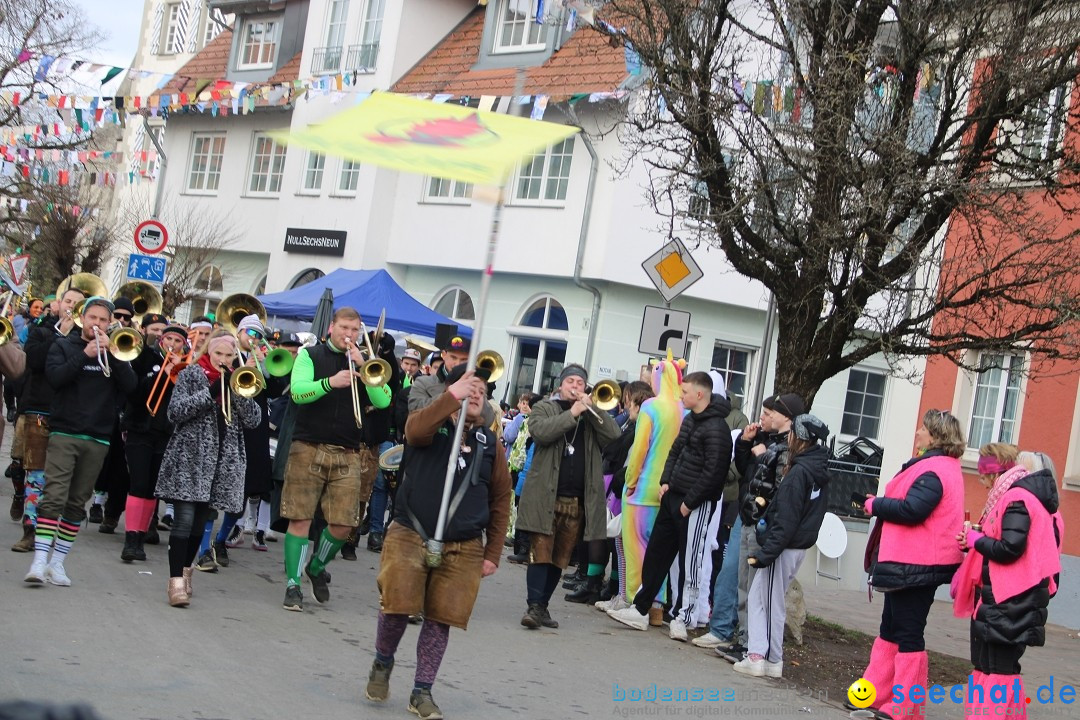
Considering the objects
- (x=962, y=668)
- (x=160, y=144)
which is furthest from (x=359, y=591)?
(x=160, y=144)

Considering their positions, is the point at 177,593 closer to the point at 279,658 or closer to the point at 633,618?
the point at 279,658

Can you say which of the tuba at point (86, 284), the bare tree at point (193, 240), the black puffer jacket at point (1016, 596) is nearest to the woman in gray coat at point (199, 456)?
the tuba at point (86, 284)

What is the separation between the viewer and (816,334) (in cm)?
1104

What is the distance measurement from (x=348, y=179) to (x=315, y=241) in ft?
5.14

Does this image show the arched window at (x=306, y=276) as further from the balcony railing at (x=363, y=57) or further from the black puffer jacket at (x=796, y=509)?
the black puffer jacket at (x=796, y=509)

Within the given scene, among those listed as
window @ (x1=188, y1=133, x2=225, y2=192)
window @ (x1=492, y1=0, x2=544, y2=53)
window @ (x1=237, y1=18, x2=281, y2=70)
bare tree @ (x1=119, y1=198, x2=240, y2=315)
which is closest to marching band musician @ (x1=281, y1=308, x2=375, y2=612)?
window @ (x1=492, y1=0, x2=544, y2=53)

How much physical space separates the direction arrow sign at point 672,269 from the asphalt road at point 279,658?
12.9 ft

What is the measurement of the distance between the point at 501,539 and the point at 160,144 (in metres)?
31.0

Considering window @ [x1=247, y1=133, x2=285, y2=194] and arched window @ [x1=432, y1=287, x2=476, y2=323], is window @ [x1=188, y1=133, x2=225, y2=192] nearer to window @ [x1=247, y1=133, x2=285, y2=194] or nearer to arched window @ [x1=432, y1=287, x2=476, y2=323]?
window @ [x1=247, y1=133, x2=285, y2=194]

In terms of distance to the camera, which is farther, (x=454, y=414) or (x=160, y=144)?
(x=160, y=144)

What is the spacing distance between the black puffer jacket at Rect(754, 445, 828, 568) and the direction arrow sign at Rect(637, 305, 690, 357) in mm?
4612

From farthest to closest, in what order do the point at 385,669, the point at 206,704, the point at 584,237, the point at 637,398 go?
1. the point at 584,237
2. the point at 637,398
3. the point at 385,669
4. the point at 206,704

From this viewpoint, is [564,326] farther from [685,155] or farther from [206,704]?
[206,704]

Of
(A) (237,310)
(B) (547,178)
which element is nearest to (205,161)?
(B) (547,178)
